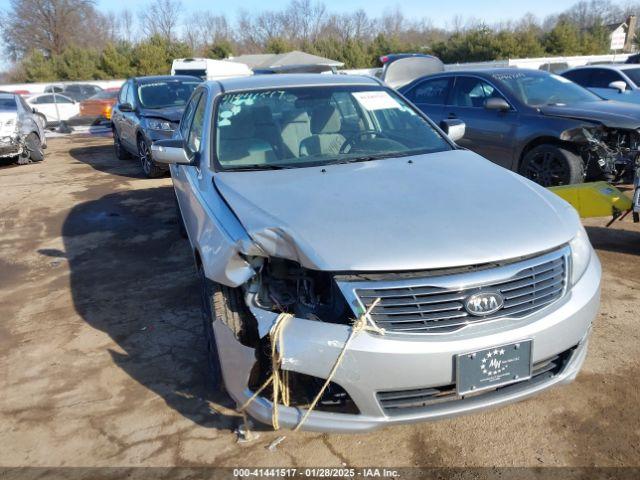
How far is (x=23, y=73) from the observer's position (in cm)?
3788

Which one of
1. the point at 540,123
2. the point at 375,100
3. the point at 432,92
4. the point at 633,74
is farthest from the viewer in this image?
the point at 633,74

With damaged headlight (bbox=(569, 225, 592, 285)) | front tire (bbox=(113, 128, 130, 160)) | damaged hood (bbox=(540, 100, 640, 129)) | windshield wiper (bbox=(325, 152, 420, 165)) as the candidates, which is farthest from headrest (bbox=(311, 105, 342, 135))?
front tire (bbox=(113, 128, 130, 160))

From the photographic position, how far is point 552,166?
6.22 metres

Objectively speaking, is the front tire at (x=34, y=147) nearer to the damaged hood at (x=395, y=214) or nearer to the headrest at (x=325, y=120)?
the headrest at (x=325, y=120)

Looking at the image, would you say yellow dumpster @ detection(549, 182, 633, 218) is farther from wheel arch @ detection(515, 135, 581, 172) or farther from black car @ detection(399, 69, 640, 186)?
wheel arch @ detection(515, 135, 581, 172)

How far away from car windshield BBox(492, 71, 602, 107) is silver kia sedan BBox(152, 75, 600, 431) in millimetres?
4100

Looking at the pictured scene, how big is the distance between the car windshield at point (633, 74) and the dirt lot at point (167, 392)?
6.93m

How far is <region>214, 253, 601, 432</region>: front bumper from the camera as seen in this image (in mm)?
2213

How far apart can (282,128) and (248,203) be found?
1083 millimetres

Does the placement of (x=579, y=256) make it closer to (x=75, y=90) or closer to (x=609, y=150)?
(x=609, y=150)

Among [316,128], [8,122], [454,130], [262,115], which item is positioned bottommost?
[8,122]

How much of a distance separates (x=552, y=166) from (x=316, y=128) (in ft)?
11.7

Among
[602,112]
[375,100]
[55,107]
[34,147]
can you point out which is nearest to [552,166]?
[602,112]

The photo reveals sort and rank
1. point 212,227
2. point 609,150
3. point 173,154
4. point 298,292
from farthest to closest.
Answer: point 609,150
point 173,154
point 212,227
point 298,292
